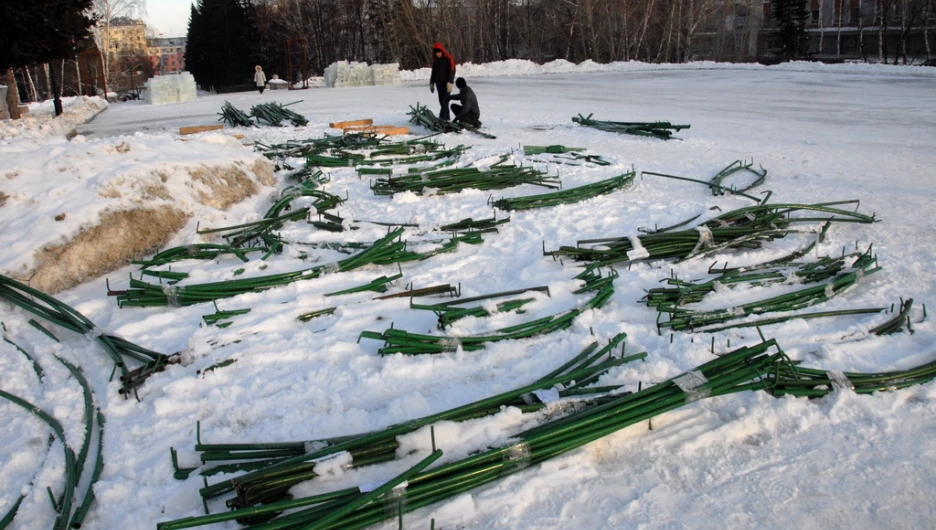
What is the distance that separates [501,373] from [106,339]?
231cm

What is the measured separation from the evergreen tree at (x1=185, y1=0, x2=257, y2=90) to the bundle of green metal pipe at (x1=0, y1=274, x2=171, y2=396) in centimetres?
3966

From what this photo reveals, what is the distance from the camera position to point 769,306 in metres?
3.91

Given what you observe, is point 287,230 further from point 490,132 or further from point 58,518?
point 490,132

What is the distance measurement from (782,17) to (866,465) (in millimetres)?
40862

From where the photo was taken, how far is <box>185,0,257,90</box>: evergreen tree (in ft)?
133

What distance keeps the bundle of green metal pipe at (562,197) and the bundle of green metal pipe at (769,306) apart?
8.24ft

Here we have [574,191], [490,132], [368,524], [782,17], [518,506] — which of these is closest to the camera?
[368,524]

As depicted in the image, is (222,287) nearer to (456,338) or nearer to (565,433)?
(456,338)

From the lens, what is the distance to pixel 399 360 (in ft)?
11.9

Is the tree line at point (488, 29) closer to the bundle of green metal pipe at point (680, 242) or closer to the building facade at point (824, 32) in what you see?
the building facade at point (824, 32)

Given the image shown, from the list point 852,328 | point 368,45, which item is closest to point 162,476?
point 852,328

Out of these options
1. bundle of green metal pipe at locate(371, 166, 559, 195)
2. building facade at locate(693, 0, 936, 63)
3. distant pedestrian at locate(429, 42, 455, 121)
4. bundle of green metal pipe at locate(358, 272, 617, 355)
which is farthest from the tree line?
bundle of green metal pipe at locate(358, 272, 617, 355)

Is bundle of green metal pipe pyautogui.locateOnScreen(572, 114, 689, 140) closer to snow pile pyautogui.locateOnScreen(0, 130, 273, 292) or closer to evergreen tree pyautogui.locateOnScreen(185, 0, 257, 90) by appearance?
snow pile pyautogui.locateOnScreen(0, 130, 273, 292)

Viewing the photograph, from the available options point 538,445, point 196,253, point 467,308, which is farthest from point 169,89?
point 538,445
